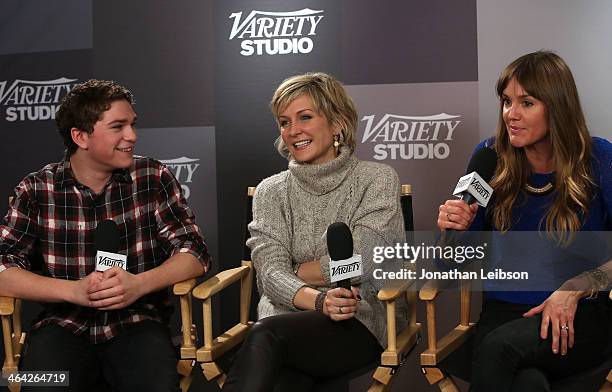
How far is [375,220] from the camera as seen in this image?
2994 millimetres

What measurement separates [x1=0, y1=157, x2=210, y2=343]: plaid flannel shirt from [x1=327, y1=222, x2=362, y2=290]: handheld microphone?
878 millimetres

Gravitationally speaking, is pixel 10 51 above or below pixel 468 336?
above

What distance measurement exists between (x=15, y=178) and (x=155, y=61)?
0.92 metres

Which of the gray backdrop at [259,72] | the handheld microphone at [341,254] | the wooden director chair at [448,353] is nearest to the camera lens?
the handheld microphone at [341,254]

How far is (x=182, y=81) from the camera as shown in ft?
13.3

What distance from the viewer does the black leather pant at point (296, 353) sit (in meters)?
2.53

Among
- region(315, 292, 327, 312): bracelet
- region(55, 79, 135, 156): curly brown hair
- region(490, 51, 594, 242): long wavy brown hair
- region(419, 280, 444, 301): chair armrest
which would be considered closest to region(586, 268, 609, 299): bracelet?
region(490, 51, 594, 242): long wavy brown hair

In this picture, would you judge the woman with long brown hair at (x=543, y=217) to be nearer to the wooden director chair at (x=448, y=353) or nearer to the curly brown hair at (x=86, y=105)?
the wooden director chair at (x=448, y=353)

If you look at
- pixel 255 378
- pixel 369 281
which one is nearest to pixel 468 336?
pixel 369 281

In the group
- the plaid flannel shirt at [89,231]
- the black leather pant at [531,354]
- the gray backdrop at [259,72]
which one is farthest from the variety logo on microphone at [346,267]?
the gray backdrop at [259,72]

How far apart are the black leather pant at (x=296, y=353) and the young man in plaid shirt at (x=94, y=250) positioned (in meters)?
0.39

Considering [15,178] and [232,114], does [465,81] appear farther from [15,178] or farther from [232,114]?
[15,178]

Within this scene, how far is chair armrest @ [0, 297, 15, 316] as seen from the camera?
294cm

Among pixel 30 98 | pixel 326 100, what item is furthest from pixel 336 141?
pixel 30 98
